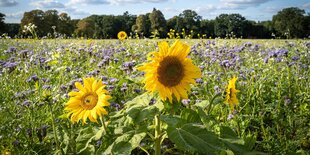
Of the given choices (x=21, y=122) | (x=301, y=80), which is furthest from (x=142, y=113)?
(x=301, y=80)

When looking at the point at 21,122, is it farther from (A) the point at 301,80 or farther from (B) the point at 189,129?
(A) the point at 301,80

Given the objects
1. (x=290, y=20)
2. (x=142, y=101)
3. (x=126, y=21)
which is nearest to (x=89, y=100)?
(x=142, y=101)

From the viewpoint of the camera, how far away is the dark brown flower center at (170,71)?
1.99m

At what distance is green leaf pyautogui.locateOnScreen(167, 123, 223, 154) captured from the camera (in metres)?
1.78

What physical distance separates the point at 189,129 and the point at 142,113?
278 millimetres

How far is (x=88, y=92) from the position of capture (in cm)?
218

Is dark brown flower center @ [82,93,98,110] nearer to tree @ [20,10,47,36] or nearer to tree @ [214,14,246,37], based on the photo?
tree @ [20,10,47,36]

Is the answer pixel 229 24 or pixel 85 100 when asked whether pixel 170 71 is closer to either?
pixel 85 100

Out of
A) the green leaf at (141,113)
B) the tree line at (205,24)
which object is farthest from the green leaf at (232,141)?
the tree line at (205,24)

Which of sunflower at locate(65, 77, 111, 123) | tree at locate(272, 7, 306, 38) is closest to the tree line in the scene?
tree at locate(272, 7, 306, 38)

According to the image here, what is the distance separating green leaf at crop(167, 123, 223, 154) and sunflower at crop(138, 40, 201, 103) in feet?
0.61

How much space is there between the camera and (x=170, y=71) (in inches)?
80.0

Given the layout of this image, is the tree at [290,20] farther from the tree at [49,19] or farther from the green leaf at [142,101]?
the green leaf at [142,101]

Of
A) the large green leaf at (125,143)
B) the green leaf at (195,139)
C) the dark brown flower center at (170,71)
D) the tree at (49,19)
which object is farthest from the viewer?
the tree at (49,19)
